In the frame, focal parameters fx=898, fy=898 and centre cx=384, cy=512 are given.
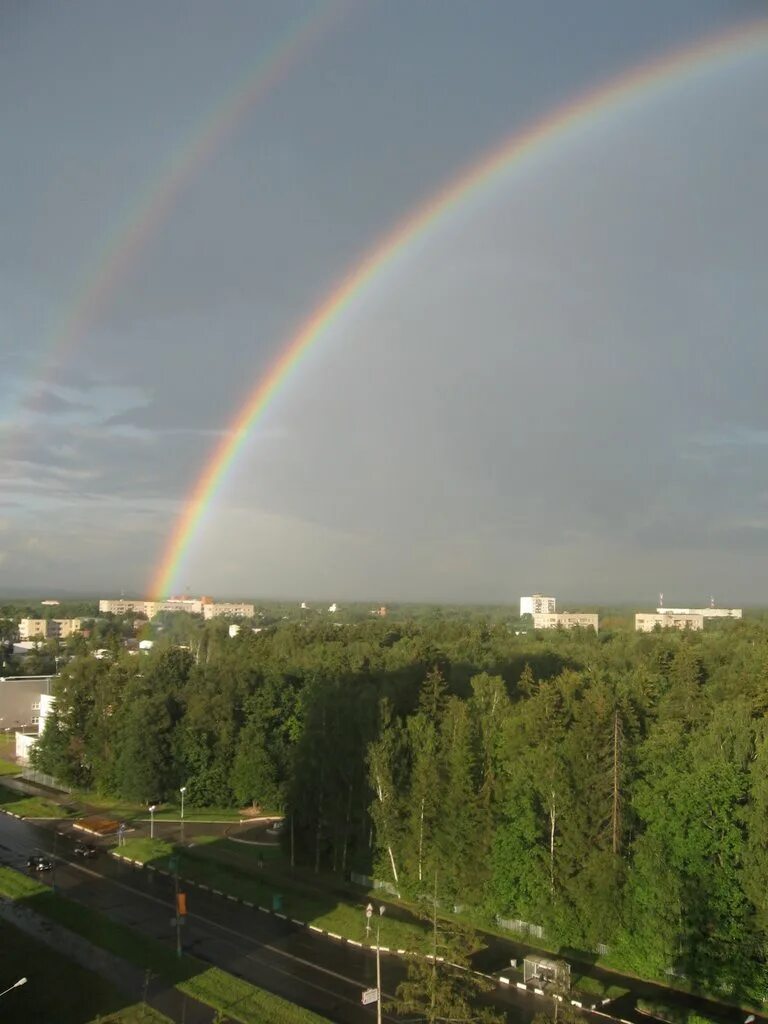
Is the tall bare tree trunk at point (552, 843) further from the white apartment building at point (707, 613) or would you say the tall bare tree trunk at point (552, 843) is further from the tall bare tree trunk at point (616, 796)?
the white apartment building at point (707, 613)

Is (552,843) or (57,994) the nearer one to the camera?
(57,994)

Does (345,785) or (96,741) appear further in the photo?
(96,741)

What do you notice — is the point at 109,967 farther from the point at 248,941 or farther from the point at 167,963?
the point at 248,941

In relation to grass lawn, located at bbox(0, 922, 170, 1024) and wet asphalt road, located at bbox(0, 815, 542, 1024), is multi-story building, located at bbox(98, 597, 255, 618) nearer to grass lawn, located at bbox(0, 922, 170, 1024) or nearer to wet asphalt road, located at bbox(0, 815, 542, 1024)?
wet asphalt road, located at bbox(0, 815, 542, 1024)

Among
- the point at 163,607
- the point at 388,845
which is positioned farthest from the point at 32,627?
the point at 388,845

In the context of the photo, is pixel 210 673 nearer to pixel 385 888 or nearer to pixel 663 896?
pixel 385 888

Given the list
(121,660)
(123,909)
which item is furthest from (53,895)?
(121,660)
